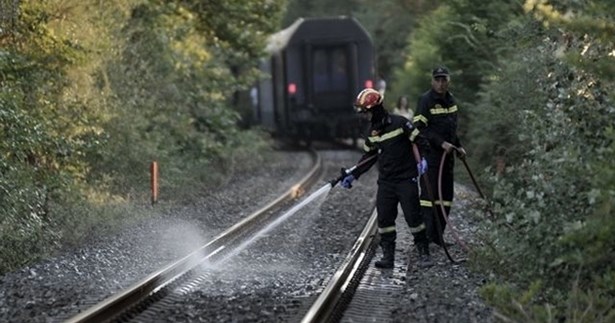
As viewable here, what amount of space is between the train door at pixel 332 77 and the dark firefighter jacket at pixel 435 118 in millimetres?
18337

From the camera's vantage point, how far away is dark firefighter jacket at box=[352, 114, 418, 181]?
1102 cm

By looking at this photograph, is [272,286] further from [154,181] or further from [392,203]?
[154,181]

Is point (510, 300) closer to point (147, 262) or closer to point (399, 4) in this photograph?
point (147, 262)

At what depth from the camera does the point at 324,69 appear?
3020 centimetres

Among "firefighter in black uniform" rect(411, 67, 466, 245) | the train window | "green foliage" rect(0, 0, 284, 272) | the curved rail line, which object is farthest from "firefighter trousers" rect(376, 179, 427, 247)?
the train window

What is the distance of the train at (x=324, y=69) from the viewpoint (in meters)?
30.0

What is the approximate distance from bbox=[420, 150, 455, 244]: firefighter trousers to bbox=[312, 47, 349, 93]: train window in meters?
18.3

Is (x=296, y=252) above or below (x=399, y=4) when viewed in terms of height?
below

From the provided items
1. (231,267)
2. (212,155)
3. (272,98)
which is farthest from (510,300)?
(272,98)

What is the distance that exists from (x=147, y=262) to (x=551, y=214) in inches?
190

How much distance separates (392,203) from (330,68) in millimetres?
19241

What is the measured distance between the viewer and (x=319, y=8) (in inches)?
2106

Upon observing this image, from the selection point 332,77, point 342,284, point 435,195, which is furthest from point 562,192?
point 332,77

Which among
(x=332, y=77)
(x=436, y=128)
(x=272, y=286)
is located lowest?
(x=272, y=286)
